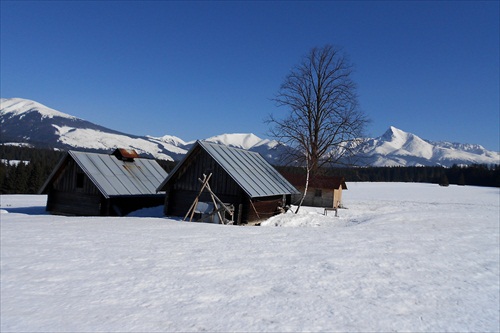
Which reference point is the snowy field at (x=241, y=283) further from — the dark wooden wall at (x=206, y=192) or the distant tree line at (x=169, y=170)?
the distant tree line at (x=169, y=170)

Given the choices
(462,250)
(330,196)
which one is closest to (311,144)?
(330,196)

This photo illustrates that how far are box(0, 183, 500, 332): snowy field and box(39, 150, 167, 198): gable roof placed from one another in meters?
10.1

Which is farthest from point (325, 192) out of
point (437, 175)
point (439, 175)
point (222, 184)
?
point (437, 175)

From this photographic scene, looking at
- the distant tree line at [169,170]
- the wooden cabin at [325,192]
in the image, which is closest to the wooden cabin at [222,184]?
the distant tree line at [169,170]

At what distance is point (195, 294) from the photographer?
8070 millimetres

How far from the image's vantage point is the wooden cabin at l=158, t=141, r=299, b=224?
22422 mm

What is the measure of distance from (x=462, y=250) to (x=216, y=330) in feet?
40.0

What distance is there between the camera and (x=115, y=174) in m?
27.9

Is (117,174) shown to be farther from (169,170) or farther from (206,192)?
(169,170)

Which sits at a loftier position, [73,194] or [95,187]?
[95,187]

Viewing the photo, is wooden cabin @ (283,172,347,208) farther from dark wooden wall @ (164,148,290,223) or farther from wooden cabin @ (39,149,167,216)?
wooden cabin @ (39,149,167,216)

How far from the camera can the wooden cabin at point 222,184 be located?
2242 centimetres

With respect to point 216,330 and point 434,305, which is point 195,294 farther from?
point 434,305

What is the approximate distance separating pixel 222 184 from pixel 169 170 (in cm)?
8060
